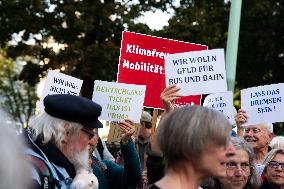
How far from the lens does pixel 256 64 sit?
22047 mm

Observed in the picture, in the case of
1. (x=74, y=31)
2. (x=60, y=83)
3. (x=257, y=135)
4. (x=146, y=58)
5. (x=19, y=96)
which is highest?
(x=74, y=31)

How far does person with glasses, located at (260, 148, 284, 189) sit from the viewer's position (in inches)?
168

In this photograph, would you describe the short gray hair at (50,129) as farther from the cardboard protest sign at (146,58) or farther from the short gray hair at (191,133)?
the cardboard protest sign at (146,58)

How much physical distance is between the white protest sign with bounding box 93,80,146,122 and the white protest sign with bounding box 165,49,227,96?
341 mm

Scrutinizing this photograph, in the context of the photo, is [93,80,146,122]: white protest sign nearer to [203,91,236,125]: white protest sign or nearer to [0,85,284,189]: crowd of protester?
[203,91,236,125]: white protest sign

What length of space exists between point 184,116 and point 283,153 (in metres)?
2.29

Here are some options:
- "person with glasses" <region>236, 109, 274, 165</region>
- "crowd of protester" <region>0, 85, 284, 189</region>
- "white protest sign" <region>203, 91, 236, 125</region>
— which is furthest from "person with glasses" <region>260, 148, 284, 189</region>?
"white protest sign" <region>203, 91, 236, 125</region>

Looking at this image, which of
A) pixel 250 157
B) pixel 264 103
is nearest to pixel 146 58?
pixel 264 103

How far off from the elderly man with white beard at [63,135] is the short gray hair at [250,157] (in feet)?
4.09

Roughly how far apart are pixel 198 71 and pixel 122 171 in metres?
1.76

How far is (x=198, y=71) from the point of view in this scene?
561 cm

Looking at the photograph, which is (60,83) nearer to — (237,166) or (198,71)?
(198,71)

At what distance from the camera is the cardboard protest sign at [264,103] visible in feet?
19.4

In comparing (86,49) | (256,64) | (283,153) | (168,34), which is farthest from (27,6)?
(283,153)
